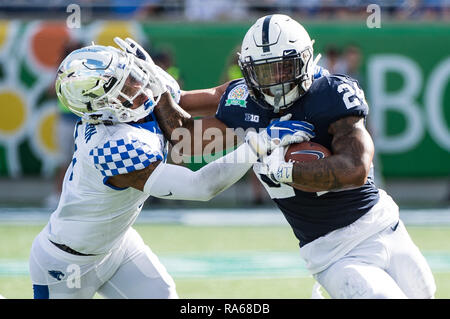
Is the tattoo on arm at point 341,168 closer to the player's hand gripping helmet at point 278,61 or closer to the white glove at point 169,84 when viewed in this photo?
the player's hand gripping helmet at point 278,61

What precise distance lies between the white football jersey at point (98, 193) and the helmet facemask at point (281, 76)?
58 cm

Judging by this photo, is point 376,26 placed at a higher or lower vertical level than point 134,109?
lower

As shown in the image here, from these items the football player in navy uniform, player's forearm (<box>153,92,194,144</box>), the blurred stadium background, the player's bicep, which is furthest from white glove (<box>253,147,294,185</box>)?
the blurred stadium background

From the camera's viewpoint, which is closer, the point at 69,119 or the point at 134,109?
the point at 134,109

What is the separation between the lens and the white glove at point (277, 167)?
374 centimetres

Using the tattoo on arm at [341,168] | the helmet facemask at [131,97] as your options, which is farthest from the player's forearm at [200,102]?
the tattoo on arm at [341,168]

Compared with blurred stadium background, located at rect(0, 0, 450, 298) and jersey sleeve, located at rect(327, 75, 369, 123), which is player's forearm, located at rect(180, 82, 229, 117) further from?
blurred stadium background, located at rect(0, 0, 450, 298)

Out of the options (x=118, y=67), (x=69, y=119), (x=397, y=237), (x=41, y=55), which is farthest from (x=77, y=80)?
(x=41, y=55)

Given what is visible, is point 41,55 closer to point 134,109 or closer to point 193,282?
point 193,282

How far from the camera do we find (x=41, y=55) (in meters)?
10.7

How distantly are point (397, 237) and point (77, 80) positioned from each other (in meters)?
1.69

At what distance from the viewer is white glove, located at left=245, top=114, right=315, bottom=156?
381 centimetres

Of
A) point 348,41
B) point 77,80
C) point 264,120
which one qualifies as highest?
point 77,80

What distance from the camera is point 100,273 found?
4.44 metres
